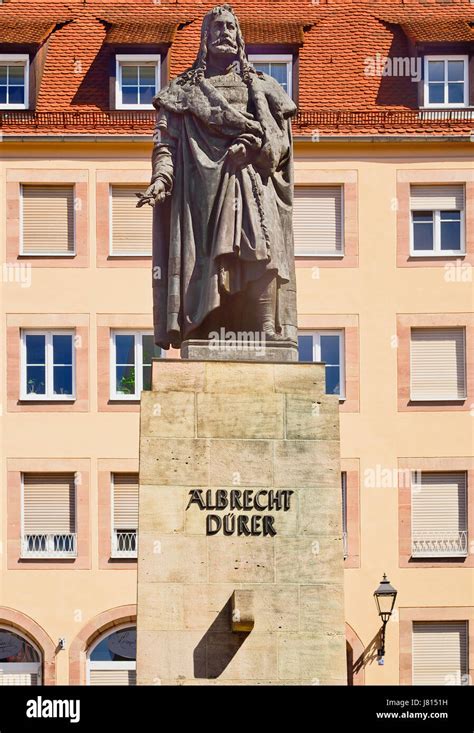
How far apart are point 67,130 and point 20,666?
35.6 ft

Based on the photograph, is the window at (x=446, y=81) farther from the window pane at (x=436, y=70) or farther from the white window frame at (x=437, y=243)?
the white window frame at (x=437, y=243)

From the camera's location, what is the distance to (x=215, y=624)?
61.2 feet

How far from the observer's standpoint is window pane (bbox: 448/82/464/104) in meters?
46.4

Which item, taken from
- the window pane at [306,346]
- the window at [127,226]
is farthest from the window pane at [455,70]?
the window at [127,226]

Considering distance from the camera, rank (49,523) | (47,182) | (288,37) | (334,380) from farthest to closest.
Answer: (288,37), (47,182), (334,380), (49,523)

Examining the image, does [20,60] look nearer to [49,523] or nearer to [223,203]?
[49,523]

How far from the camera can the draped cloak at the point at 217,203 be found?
1988 cm

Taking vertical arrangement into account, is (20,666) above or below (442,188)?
below

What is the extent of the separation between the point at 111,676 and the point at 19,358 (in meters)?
6.59

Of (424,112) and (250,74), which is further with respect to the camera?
(424,112)

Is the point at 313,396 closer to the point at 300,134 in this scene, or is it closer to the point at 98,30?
the point at 300,134

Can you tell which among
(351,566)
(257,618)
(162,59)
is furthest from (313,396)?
(162,59)

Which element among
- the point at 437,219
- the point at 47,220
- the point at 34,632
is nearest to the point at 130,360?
the point at 47,220

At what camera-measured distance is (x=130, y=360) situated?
4497 centimetres
